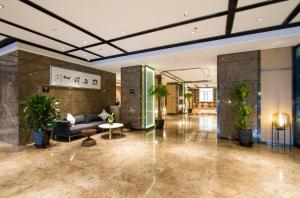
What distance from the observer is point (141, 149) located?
4809 millimetres

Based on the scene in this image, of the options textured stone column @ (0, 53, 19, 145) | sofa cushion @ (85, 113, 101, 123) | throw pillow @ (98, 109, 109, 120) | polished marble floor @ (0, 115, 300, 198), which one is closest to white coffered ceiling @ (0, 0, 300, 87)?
textured stone column @ (0, 53, 19, 145)

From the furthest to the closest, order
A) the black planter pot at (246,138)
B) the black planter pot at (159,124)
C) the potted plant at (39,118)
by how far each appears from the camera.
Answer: the black planter pot at (159,124) < the black planter pot at (246,138) < the potted plant at (39,118)

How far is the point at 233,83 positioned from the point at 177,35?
2829 mm

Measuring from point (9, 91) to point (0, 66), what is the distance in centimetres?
118

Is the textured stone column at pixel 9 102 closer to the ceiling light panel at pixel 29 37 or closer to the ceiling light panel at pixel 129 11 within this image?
the ceiling light panel at pixel 29 37

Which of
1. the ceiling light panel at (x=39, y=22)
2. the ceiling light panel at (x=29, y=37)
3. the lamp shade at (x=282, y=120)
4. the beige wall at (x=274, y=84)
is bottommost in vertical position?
the lamp shade at (x=282, y=120)

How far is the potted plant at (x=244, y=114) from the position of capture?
16.5 feet

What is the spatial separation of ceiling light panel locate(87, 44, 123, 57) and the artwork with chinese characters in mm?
1651

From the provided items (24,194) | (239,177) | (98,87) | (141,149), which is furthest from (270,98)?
(98,87)

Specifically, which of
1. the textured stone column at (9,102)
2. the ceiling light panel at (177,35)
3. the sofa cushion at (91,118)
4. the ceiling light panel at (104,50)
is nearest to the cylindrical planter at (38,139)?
the textured stone column at (9,102)

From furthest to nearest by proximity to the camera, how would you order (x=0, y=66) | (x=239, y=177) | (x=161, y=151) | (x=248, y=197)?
(x=0, y=66)
(x=161, y=151)
(x=239, y=177)
(x=248, y=197)

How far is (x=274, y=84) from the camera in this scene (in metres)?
5.18

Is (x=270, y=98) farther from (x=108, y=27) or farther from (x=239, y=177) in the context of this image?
(x=108, y=27)

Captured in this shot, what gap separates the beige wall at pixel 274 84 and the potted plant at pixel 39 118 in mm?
7206
